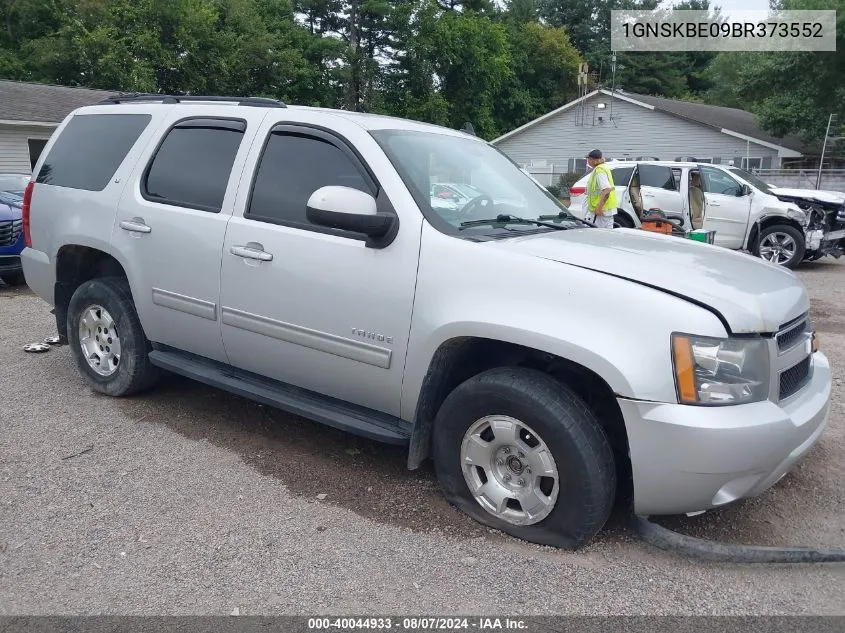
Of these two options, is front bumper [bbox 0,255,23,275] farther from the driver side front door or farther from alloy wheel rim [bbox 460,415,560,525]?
the driver side front door

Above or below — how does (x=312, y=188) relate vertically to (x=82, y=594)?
above

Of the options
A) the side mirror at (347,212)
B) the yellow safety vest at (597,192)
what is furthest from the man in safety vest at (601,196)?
the side mirror at (347,212)

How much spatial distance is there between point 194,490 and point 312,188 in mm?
1721

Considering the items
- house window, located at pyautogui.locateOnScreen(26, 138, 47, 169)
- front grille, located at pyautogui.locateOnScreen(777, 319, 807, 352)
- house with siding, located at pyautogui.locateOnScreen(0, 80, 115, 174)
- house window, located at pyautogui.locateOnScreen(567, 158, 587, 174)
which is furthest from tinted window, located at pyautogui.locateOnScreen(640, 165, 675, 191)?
house window, located at pyautogui.locateOnScreen(567, 158, 587, 174)

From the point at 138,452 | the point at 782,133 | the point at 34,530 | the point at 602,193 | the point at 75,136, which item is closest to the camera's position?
the point at 34,530

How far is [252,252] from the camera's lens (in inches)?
154

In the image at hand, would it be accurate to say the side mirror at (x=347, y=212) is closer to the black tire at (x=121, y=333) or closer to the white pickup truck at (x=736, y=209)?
the black tire at (x=121, y=333)

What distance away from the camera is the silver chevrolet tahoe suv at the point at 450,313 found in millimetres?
2873

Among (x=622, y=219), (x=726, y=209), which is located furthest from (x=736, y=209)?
(x=622, y=219)

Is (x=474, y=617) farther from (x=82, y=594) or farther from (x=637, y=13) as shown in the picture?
(x=637, y=13)

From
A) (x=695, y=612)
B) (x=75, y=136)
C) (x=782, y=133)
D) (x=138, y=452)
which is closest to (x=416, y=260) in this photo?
(x=695, y=612)

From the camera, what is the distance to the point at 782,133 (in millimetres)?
28219

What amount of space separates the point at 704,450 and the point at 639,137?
99.4 ft

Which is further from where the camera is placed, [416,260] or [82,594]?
[416,260]
